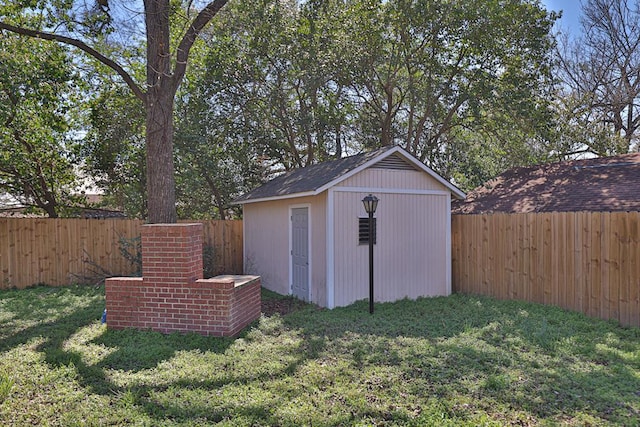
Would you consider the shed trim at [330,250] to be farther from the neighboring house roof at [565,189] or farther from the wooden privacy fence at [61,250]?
the neighboring house roof at [565,189]

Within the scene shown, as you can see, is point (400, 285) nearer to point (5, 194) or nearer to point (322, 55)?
point (322, 55)

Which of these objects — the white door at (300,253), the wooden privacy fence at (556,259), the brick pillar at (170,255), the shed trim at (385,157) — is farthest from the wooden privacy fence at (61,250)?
the wooden privacy fence at (556,259)

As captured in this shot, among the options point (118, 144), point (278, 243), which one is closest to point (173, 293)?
point (278, 243)

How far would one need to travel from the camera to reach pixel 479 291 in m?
8.41

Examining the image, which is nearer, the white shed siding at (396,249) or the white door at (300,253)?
the white shed siding at (396,249)

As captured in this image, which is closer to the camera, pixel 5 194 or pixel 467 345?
pixel 467 345

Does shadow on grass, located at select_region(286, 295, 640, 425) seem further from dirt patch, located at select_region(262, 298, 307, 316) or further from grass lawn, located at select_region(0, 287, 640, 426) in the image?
dirt patch, located at select_region(262, 298, 307, 316)

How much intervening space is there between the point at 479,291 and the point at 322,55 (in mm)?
7420

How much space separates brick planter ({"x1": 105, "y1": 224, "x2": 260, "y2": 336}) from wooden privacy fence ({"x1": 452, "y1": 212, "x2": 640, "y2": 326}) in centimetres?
511

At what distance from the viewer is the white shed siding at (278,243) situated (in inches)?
299

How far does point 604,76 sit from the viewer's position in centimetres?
1459

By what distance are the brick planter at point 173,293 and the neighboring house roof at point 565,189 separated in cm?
667

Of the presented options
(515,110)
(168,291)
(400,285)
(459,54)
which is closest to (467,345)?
(400,285)

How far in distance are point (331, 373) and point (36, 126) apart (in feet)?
32.7
